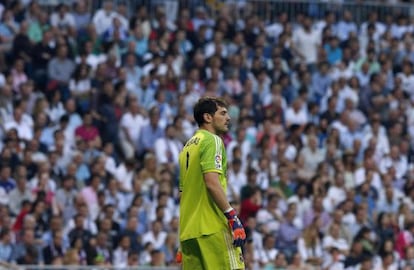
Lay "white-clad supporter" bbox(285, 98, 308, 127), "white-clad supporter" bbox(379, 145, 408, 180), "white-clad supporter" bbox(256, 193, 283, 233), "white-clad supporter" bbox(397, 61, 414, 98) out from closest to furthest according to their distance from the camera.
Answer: "white-clad supporter" bbox(256, 193, 283, 233), "white-clad supporter" bbox(379, 145, 408, 180), "white-clad supporter" bbox(285, 98, 308, 127), "white-clad supporter" bbox(397, 61, 414, 98)

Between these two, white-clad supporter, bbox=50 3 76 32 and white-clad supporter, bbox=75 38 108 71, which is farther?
white-clad supporter, bbox=50 3 76 32

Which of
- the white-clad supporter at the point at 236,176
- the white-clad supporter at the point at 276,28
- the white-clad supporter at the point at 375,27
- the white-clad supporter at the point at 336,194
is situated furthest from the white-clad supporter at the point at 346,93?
the white-clad supporter at the point at 236,176

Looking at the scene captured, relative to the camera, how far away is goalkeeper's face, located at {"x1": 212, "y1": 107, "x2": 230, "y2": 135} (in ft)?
40.9

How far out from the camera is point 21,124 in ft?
70.1

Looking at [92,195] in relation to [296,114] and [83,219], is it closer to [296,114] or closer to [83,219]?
[83,219]

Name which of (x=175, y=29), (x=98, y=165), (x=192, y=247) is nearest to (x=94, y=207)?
(x=98, y=165)

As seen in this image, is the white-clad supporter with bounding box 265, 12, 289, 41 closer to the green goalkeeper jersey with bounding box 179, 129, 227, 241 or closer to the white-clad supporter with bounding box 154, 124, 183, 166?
the white-clad supporter with bounding box 154, 124, 183, 166

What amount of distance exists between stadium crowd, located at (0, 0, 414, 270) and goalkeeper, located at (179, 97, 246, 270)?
21.5ft

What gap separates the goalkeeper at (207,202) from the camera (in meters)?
12.2

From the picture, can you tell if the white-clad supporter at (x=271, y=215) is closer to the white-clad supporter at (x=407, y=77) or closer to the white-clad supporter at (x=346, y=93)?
the white-clad supporter at (x=346, y=93)

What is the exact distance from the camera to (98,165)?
68.7 ft

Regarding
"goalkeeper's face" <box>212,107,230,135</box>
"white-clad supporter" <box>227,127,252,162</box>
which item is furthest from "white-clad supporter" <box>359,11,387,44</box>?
"goalkeeper's face" <box>212,107,230,135</box>

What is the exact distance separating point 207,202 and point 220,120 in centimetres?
73

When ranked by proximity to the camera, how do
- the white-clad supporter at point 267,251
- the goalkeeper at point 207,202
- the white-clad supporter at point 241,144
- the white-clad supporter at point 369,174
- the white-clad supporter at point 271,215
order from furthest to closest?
the white-clad supporter at point 369,174 → the white-clad supporter at point 241,144 → the white-clad supporter at point 271,215 → the white-clad supporter at point 267,251 → the goalkeeper at point 207,202
